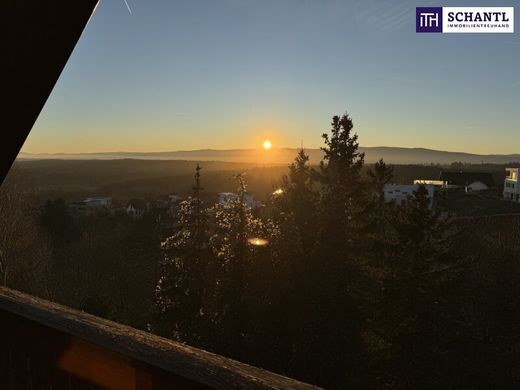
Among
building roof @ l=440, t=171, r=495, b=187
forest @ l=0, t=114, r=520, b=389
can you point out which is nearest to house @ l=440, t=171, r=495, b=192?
building roof @ l=440, t=171, r=495, b=187

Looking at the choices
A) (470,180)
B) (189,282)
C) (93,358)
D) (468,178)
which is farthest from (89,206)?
(93,358)

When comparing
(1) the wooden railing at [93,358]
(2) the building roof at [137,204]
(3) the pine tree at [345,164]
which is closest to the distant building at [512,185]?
(3) the pine tree at [345,164]

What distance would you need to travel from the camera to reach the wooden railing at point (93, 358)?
4.03 ft

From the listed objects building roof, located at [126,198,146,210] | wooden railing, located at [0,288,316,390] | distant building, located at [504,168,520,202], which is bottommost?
building roof, located at [126,198,146,210]

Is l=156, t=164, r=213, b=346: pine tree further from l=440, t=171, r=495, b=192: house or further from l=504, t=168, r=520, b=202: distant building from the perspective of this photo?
l=440, t=171, r=495, b=192: house

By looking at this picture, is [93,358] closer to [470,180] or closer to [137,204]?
[137,204]

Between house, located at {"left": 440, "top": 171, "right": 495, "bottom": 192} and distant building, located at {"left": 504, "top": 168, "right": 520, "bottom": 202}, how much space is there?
8824 mm

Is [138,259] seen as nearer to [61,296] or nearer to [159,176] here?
[61,296]

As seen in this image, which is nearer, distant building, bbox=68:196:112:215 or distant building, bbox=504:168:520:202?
distant building, bbox=504:168:520:202

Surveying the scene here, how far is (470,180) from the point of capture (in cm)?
7106

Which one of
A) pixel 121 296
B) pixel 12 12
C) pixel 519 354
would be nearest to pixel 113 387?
pixel 12 12

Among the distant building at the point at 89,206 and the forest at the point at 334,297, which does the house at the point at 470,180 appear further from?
the distant building at the point at 89,206

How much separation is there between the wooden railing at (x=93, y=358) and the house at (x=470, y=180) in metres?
74.7

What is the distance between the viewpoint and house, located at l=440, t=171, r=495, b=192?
230 ft
